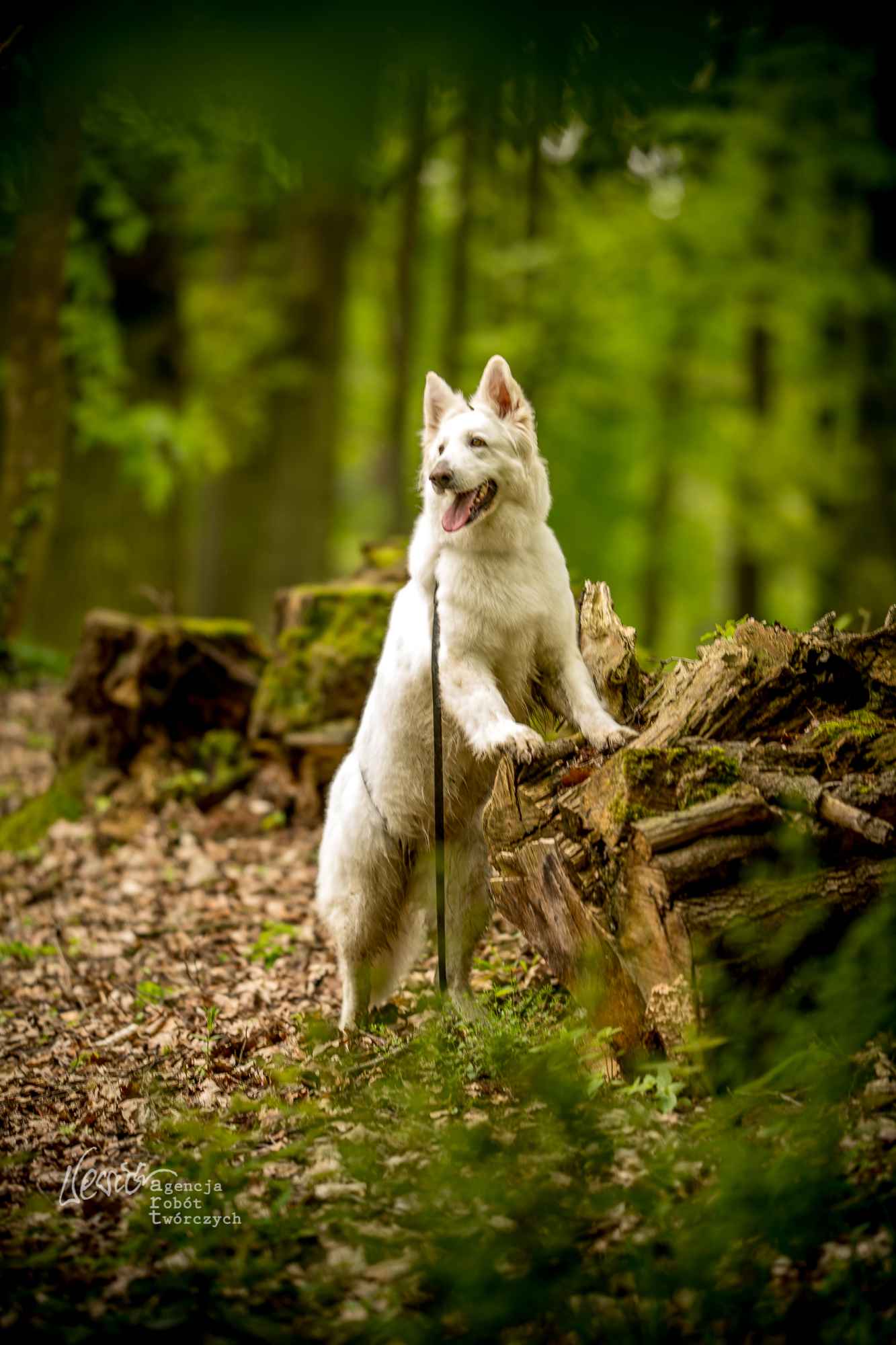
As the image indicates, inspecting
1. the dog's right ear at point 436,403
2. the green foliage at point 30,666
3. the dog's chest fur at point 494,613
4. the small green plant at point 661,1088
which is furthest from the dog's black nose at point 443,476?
the green foliage at point 30,666

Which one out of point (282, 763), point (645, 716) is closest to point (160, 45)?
point (645, 716)

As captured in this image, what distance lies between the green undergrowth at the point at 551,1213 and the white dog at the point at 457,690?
133 centimetres

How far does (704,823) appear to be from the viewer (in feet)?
11.3

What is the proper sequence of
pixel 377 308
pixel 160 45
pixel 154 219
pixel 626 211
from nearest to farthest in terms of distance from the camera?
pixel 160 45, pixel 154 219, pixel 626 211, pixel 377 308

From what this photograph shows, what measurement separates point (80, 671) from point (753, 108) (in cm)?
1236

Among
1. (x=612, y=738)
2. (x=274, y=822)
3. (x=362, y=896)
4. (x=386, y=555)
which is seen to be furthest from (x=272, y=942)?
(x=386, y=555)

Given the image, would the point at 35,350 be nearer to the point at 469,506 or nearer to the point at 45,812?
the point at 45,812

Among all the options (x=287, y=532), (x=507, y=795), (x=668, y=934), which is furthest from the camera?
(x=287, y=532)

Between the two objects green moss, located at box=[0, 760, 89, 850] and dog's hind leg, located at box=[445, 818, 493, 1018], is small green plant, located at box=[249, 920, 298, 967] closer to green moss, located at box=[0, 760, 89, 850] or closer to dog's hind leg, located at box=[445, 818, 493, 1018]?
dog's hind leg, located at box=[445, 818, 493, 1018]

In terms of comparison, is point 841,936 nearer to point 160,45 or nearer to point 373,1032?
point 373,1032

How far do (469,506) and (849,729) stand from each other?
5.91ft

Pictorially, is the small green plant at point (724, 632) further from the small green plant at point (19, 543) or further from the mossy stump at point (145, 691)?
the small green plant at point (19, 543)

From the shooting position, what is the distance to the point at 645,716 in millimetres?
4562

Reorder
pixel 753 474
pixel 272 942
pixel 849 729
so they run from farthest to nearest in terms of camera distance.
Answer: pixel 753 474 → pixel 272 942 → pixel 849 729
